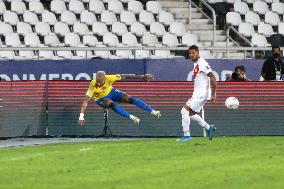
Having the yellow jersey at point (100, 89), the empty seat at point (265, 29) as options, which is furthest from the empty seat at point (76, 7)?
the yellow jersey at point (100, 89)

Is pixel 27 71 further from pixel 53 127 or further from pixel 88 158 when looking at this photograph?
pixel 88 158

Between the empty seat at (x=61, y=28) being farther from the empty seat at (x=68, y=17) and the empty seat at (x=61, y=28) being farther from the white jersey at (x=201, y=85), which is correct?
the white jersey at (x=201, y=85)

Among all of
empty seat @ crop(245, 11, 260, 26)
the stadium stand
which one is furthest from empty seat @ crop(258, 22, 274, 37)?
empty seat @ crop(245, 11, 260, 26)

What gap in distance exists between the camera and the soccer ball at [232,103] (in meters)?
22.0

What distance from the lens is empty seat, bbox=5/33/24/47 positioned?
A: 27.9 meters

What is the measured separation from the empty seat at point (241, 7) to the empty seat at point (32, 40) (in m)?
6.94

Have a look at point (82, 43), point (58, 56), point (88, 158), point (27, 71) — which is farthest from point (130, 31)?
point (88, 158)

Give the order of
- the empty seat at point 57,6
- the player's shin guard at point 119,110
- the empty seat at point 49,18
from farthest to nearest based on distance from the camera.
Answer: the empty seat at point 57,6
the empty seat at point 49,18
the player's shin guard at point 119,110

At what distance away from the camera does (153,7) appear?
1223 inches

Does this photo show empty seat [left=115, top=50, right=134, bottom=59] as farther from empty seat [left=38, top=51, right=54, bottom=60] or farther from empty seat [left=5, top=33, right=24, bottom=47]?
empty seat [left=5, top=33, right=24, bottom=47]

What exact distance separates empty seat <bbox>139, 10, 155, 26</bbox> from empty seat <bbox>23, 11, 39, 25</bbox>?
3.24 meters

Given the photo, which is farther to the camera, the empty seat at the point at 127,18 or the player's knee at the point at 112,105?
the empty seat at the point at 127,18

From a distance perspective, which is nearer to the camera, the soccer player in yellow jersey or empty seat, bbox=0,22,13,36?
the soccer player in yellow jersey

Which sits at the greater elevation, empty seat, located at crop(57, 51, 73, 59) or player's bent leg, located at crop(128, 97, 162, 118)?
empty seat, located at crop(57, 51, 73, 59)
